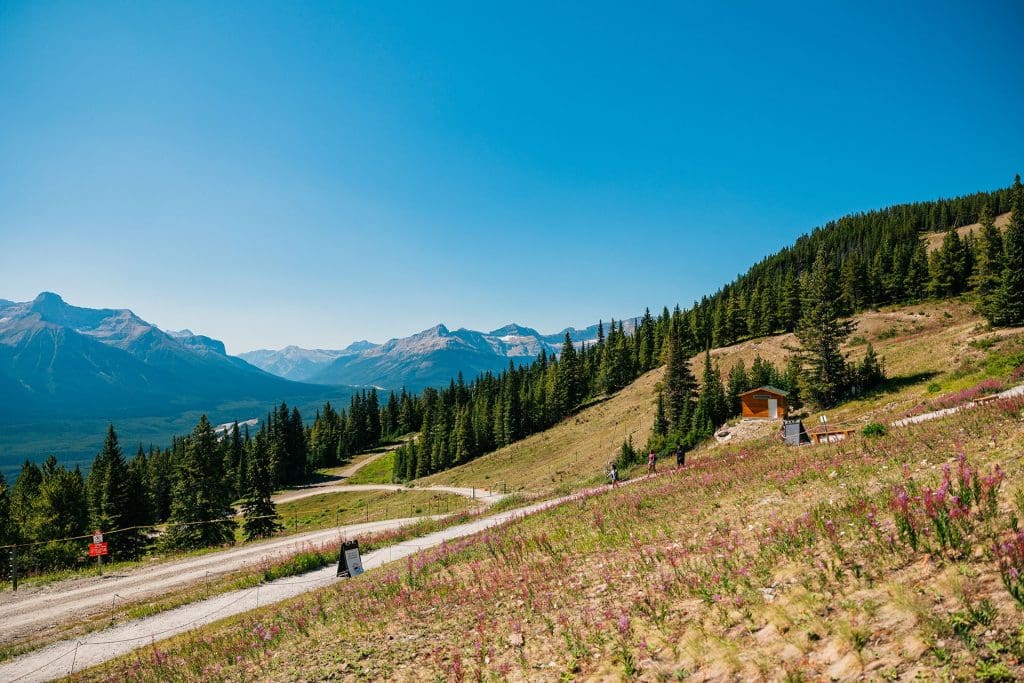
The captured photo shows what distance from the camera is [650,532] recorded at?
38.2 ft

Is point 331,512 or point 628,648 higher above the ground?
point 628,648

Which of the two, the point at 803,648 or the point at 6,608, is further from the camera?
the point at 6,608

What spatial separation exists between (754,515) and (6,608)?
26195 millimetres

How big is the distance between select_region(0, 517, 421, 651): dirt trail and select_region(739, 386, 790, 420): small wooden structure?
4943 cm

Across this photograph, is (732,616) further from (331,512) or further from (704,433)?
(331,512)

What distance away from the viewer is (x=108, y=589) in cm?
1864

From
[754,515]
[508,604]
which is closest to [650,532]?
[754,515]

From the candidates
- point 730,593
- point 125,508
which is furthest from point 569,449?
point 730,593

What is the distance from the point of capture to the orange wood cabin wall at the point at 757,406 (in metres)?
52.9

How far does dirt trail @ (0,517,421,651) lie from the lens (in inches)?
596

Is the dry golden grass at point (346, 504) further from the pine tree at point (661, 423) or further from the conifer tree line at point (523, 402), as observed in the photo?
the pine tree at point (661, 423)

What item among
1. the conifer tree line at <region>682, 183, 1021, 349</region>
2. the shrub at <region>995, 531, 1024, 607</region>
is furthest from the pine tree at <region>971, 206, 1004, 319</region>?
the shrub at <region>995, 531, 1024, 607</region>

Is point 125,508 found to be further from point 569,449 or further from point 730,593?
point 730,593

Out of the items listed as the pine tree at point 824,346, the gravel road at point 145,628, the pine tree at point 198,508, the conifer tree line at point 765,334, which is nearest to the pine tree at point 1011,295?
the conifer tree line at point 765,334
